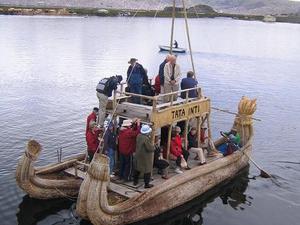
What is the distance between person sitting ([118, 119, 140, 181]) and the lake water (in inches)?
88.1

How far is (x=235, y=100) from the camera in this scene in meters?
43.3

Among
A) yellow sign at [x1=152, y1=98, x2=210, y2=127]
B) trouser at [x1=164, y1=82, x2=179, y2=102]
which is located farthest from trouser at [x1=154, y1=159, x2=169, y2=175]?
trouser at [x1=164, y1=82, x2=179, y2=102]

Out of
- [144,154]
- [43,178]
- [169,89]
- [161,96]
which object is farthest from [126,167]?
[169,89]

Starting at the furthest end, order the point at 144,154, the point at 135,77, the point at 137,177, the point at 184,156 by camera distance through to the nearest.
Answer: the point at 184,156
the point at 135,77
the point at 137,177
the point at 144,154

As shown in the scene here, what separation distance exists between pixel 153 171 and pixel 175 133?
1.84 metres

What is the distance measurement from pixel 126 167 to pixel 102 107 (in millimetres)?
2595

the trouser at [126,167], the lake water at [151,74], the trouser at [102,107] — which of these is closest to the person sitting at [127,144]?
the trouser at [126,167]

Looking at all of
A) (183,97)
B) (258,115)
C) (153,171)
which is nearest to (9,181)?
(153,171)

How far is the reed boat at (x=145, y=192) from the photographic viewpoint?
15.9 meters

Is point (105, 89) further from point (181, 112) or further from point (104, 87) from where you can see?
point (181, 112)

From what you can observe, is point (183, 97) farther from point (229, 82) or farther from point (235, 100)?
point (229, 82)

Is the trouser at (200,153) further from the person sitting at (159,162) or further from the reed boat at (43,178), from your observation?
the reed boat at (43,178)

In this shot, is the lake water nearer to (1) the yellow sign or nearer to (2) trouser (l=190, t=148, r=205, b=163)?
(2) trouser (l=190, t=148, r=205, b=163)

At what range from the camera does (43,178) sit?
18.9m
